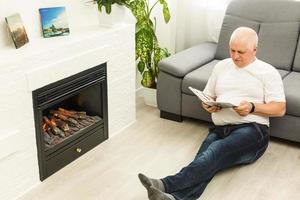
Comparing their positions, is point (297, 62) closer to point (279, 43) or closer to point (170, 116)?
point (279, 43)

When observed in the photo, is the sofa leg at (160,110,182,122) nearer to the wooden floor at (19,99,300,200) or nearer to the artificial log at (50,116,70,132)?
the wooden floor at (19,99,300,200)

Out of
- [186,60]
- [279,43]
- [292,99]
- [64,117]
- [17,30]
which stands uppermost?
[17,30]

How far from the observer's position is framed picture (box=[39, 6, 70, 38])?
2697mm

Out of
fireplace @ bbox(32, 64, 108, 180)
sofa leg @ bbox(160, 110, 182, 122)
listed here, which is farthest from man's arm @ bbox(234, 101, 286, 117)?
fireplace @ bbox(32, 64, 108, 180)

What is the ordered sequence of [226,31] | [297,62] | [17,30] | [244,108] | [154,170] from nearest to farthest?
[17,30] → [244,108] → [154,170] → [297,62] → [226,31]

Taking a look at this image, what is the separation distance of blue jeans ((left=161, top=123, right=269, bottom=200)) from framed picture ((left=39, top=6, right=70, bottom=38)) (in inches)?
45.9

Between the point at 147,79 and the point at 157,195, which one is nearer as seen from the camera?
the point at 157,195

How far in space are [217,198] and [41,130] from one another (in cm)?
108

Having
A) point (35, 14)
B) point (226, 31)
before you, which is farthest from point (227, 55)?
point (35, 14)

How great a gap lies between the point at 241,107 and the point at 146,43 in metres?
1.18

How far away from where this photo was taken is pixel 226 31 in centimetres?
355

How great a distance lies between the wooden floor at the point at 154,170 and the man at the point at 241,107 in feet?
0.40

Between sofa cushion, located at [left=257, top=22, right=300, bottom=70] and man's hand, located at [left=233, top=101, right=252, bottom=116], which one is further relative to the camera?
sofa cushion, located at [left=257, top=22, right=300, bottom=70]

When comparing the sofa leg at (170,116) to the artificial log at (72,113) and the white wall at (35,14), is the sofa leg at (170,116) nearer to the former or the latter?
the artificial log at (72,113)
